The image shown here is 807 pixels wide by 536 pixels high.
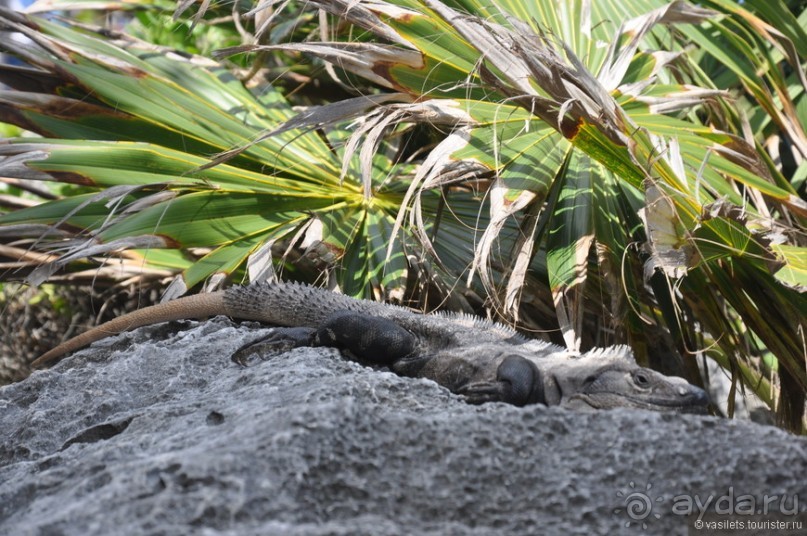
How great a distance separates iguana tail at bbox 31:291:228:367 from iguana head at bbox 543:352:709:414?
4.75 ft

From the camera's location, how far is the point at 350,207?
410 cm

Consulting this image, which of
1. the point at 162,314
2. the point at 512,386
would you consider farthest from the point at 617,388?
the point at 162,314

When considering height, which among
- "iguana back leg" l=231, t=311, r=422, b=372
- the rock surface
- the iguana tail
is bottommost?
the iguana tail

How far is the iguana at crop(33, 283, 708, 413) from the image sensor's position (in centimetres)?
228

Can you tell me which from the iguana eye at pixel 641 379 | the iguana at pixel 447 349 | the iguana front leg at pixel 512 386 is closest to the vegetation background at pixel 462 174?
the iguana at pixel 447 349

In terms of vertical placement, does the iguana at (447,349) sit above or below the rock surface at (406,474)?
below

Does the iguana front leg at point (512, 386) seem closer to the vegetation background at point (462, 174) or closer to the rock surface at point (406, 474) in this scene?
the rock surface at point (406, 474)

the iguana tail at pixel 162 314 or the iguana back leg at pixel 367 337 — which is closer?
the iguana back leg at pixel 367 337

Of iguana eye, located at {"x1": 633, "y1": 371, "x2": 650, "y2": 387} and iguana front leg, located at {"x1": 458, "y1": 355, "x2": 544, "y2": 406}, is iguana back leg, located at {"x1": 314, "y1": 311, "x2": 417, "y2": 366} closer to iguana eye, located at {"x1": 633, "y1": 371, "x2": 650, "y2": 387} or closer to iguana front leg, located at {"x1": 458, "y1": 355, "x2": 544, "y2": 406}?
iguana front leg, located at {"x1": 458, "y1": 355, "x2": 544, "y2": 406}

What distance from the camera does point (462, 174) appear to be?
10.6 ft

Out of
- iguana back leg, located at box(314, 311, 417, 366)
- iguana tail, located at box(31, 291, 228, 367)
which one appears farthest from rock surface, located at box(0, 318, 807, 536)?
iguana tail, located at box(31, 291, 228, 367)

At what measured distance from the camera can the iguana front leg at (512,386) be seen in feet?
7.68

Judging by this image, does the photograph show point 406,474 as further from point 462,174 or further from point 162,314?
point 162,314

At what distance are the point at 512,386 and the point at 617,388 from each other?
0.27 m
